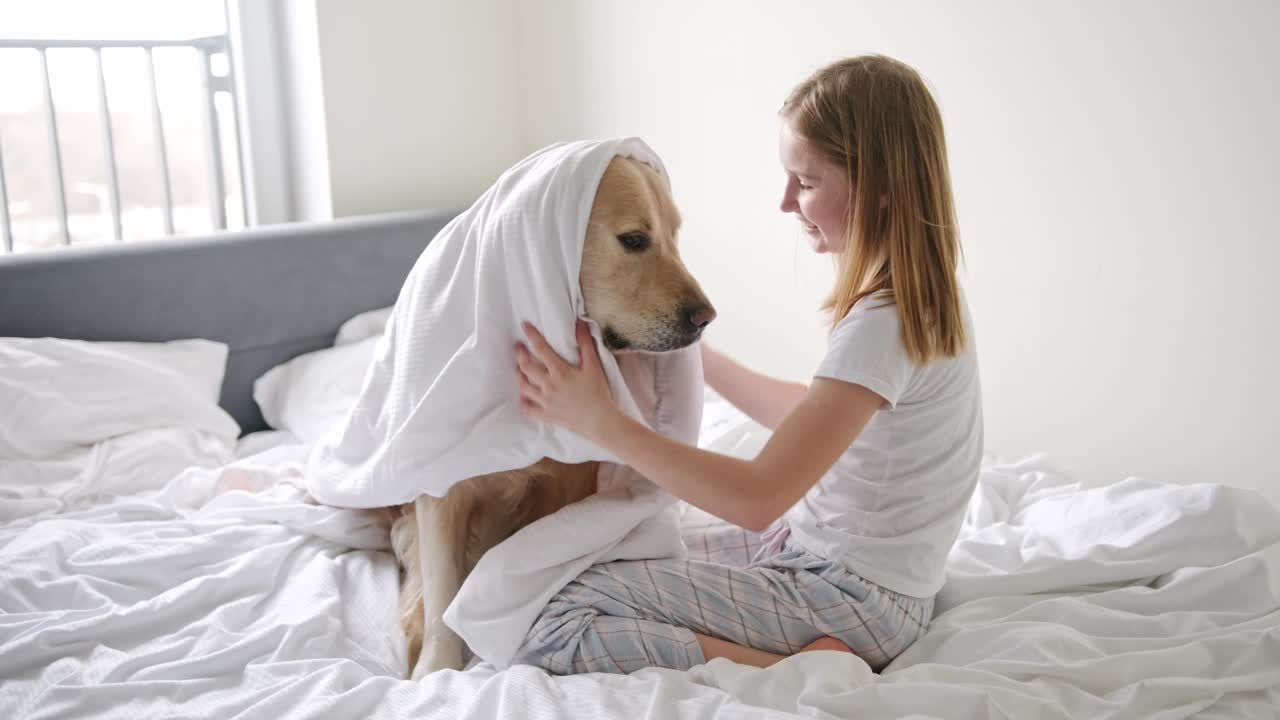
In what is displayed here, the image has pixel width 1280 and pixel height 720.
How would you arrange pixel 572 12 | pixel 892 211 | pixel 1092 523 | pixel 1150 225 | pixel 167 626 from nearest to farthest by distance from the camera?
pixel 892 211, pixel 167 626, pixel 1092 523, pixel 1150 225, pixel 572 12

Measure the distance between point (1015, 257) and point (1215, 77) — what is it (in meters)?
0.54

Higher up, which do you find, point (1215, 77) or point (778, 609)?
point (1215, 77)

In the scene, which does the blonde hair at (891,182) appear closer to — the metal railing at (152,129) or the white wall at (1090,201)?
the white wall at (1090,201)

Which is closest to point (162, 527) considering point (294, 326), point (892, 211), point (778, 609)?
point (294, 326)

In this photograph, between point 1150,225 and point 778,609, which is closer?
point 778,609

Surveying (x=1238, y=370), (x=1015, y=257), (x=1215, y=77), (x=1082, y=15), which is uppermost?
(x=1082, y=15)

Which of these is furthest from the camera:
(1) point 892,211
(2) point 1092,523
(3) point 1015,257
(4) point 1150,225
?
(3) point 1015,257

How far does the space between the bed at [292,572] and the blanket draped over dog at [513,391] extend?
0.48 ft

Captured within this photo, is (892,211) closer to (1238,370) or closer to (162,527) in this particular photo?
(1238,370)

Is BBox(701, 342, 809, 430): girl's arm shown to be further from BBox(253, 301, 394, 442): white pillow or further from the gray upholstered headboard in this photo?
the gray upholstered headboard

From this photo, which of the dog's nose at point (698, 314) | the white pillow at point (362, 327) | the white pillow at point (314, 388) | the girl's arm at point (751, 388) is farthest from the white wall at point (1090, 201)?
the dog's nose at point (698, 314)

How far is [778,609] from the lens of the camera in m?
1.41

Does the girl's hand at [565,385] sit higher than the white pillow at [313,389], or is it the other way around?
the girl's hand at [565,385]

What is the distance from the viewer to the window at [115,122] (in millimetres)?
2707
